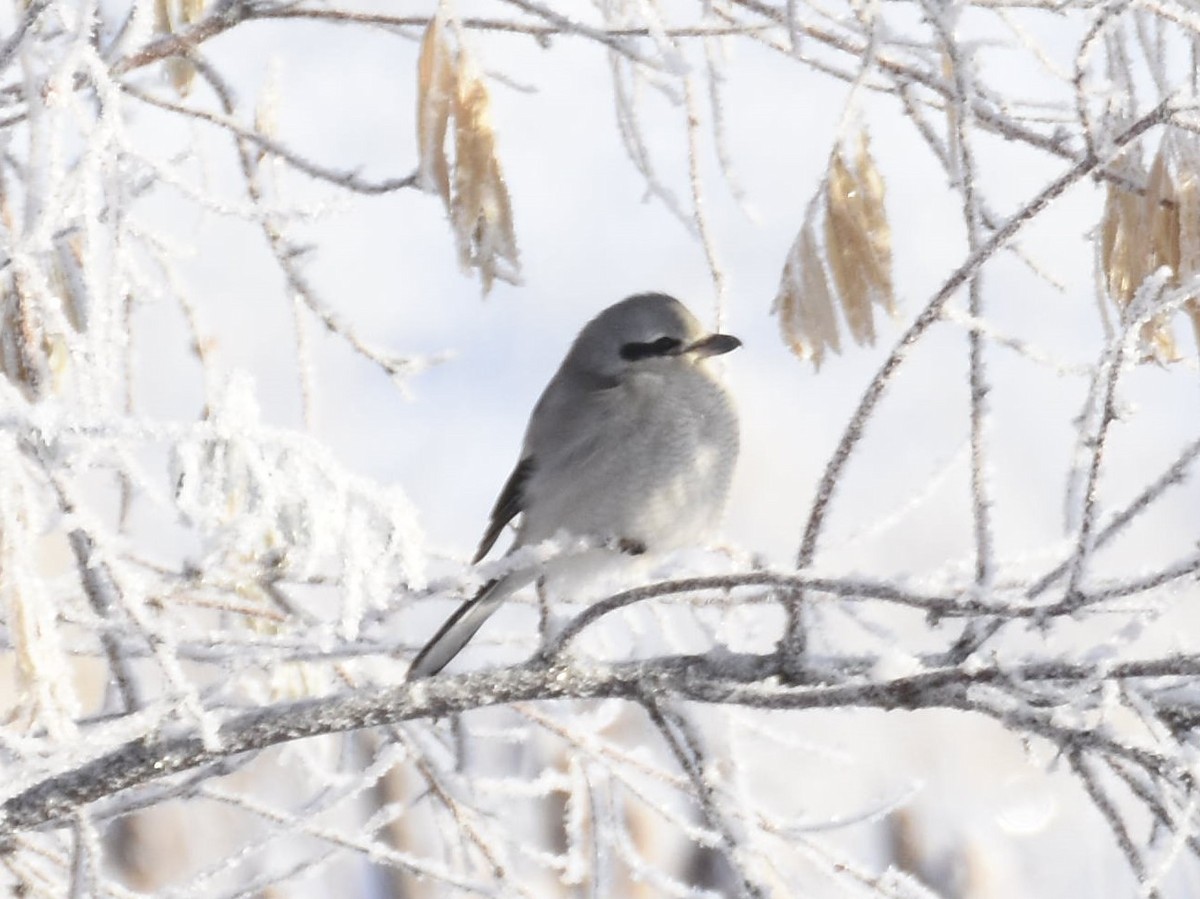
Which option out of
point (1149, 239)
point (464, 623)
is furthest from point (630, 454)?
point (1149, 239)

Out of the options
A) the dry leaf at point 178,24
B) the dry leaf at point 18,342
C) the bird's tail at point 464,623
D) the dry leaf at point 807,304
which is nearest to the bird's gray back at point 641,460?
the bird's tail at point 464,623

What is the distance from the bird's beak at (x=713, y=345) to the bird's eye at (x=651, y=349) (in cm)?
3

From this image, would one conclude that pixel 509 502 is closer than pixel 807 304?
No

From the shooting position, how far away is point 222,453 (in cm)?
103

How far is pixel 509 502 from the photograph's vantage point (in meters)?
2.74

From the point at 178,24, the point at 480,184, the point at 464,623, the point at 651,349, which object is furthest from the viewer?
the point at 651,349

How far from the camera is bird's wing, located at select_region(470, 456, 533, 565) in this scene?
2727 mm

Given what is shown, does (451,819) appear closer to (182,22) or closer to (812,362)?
(812,362)

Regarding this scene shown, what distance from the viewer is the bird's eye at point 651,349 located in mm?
2719

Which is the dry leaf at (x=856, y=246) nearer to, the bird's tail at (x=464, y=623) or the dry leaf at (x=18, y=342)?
the bird's tail at (x=464, y=623)

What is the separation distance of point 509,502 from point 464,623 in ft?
1.18

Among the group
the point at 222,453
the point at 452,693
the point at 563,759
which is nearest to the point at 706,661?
the point at 452,693

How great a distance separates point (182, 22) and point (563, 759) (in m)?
1.94

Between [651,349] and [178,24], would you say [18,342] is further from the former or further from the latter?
[651,349]
